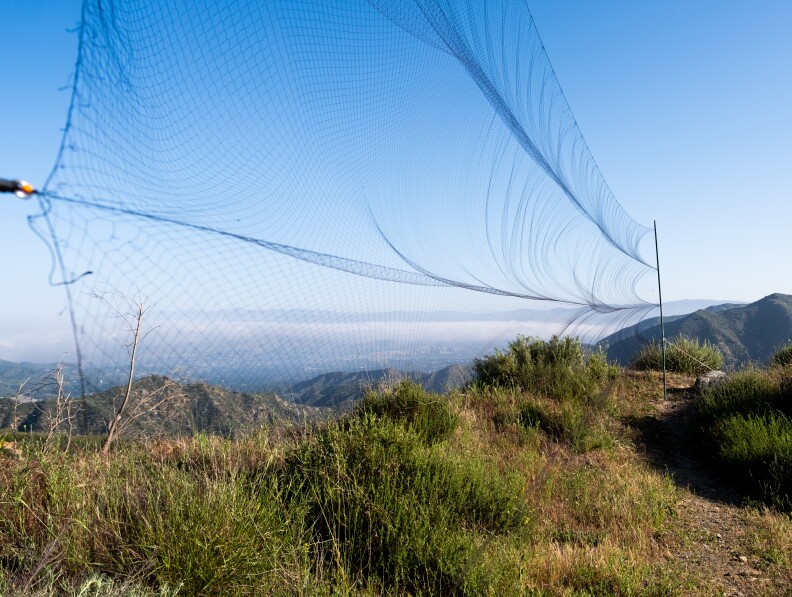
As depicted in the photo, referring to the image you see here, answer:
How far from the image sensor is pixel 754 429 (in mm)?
6492

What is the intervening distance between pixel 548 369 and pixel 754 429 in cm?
383

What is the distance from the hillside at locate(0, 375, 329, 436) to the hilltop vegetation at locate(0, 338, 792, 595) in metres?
0.18

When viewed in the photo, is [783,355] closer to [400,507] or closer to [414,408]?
[414,408]

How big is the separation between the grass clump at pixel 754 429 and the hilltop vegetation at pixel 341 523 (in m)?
0.79

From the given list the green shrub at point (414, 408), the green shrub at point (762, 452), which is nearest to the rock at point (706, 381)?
the green shrub at point (762, 452)

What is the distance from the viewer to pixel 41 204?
7.16 feet

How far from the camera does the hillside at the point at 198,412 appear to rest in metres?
4.71

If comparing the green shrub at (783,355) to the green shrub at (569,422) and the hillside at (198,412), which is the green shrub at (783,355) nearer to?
the green shrub at (569,422)

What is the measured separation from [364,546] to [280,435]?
5.80ft

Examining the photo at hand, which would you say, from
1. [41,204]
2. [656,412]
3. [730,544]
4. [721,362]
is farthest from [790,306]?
[41,204]

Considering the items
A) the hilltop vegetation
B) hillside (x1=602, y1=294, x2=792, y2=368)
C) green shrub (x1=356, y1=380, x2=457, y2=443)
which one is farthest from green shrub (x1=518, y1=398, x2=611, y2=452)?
hillside (x1=602, y1=294, x2=792, y2=368)

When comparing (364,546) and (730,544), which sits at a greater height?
(364,546)

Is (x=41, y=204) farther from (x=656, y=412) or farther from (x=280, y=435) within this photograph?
(x=656, y=412)

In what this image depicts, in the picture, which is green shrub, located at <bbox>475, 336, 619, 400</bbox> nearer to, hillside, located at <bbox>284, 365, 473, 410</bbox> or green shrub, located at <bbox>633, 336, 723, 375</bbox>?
green shrub, located at <bbox>633, 336, 723, 375</bbox>
